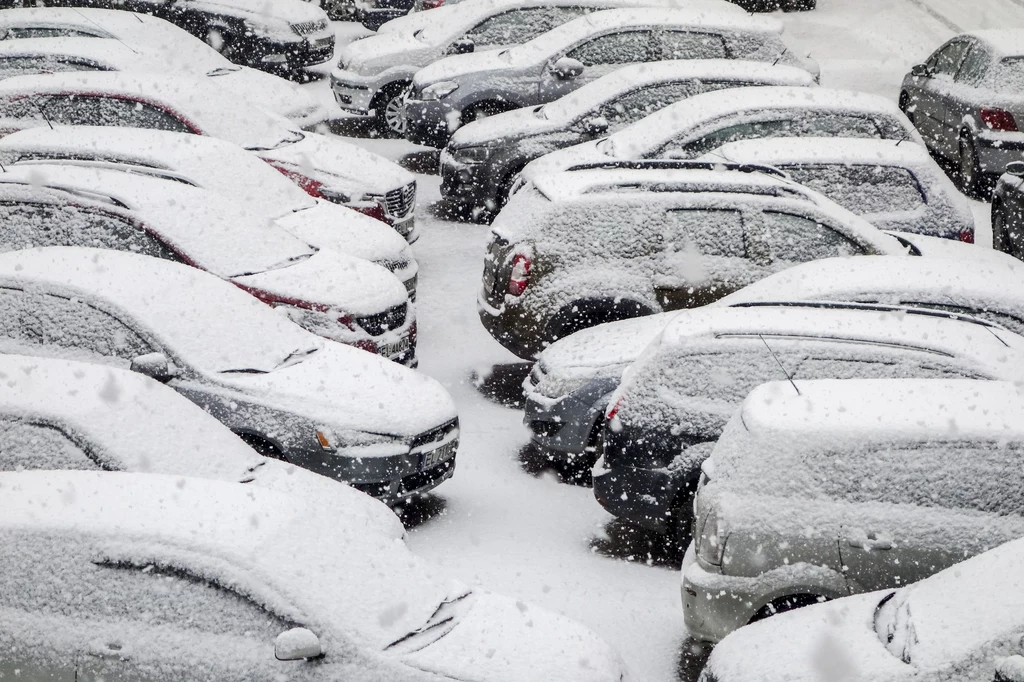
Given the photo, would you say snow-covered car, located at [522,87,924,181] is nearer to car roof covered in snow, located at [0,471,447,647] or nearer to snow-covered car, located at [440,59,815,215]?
snow-covered car, located at [440,59,815,215]

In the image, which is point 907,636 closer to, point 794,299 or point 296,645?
point 296,645

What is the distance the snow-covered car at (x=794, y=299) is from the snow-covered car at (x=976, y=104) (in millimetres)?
5563

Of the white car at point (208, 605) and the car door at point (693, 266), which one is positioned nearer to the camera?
the white car at point (208, 605)

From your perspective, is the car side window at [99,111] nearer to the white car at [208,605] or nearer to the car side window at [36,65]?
the car side window at [36,65]

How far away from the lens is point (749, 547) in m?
5.77

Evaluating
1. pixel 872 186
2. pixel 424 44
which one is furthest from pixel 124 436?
pixel 424 44

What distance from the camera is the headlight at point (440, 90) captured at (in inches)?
554

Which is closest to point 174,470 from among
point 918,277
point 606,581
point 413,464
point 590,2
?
point 413,464

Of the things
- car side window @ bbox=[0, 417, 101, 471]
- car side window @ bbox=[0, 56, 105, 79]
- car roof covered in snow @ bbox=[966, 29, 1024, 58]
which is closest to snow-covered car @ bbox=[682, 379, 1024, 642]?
car side window @ bbox=[0, 417, 101, 471]

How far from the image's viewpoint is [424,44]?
15383mm

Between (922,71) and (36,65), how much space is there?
10.6m

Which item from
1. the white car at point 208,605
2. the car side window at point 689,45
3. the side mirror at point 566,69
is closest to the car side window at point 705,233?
the white car at point 208,605

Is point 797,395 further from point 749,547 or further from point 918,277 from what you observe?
point 918,277

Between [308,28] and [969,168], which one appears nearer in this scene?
[969,168]
